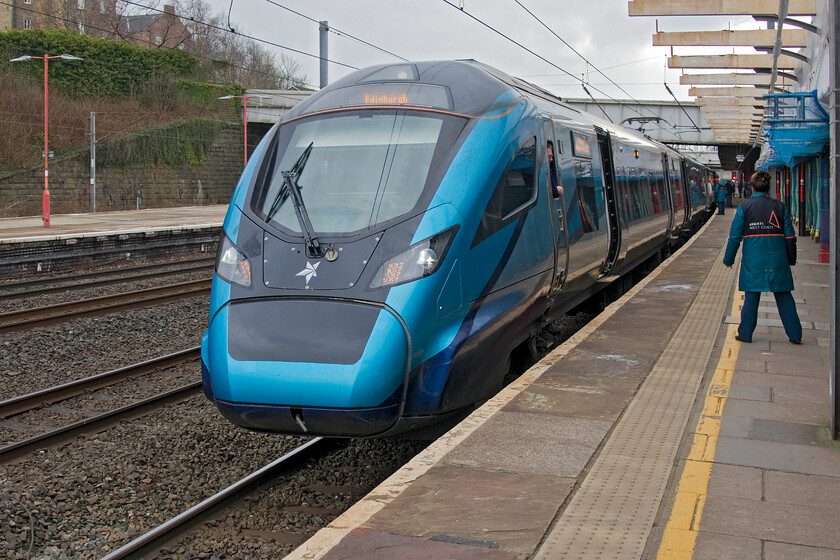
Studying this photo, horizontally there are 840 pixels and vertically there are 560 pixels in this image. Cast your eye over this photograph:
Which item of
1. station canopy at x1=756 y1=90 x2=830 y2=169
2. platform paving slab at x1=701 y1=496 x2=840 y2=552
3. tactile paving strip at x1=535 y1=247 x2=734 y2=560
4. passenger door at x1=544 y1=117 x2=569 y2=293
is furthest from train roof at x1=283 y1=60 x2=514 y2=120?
station canopy at x1=756 y1=90 x2=830 y2=169

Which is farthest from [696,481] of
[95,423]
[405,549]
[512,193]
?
[95,423]

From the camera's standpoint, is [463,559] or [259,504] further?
[259,504]

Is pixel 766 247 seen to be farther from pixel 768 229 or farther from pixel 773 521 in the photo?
pixel 773 521

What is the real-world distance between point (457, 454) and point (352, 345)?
2.79 feet

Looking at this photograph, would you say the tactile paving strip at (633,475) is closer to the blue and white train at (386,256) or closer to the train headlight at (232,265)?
the blue and white train at (386,256)

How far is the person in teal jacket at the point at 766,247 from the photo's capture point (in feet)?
24.6

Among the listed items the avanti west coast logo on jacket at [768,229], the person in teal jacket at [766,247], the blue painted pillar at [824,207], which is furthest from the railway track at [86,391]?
the blue painted pillar at [824,207]

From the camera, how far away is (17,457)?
6.25 metres

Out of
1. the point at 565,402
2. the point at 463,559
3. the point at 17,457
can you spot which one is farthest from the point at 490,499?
the point at 17,457

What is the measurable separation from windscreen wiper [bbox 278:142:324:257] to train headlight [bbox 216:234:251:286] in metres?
0.35

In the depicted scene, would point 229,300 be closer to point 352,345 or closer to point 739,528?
point 352,345

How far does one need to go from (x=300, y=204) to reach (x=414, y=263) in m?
1.05

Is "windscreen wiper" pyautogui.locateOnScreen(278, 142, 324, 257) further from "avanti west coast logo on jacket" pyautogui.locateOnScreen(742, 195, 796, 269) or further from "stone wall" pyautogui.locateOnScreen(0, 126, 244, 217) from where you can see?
"stone wall" pyautogui.locateOnScreen(0, 126, 244, 217)

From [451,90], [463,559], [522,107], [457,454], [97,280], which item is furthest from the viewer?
[97,280]
